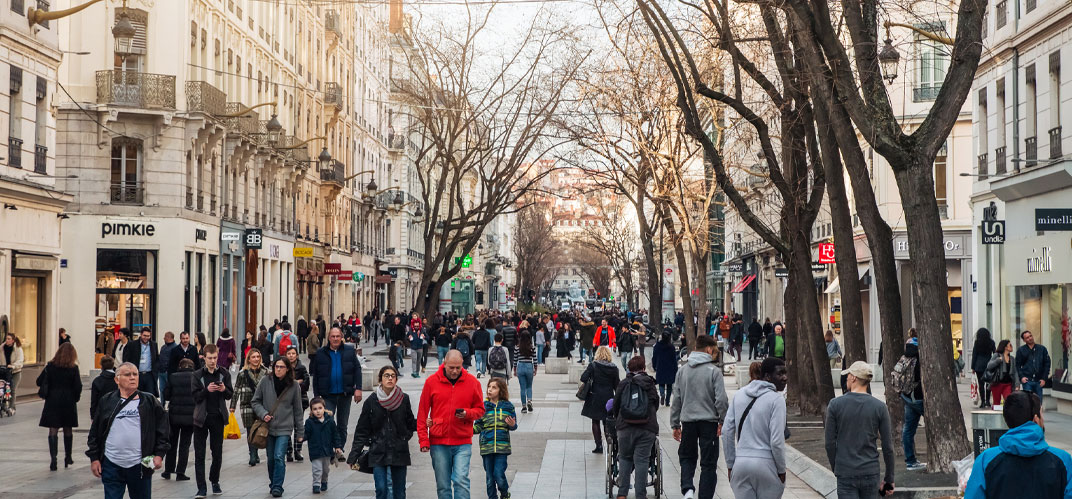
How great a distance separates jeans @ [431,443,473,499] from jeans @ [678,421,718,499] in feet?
7.80

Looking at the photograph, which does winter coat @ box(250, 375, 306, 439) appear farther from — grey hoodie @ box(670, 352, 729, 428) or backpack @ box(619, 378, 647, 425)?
grey hoodie @ box(670, 352, 729, 428)

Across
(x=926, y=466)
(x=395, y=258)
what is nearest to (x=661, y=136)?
(x=926, y=466)

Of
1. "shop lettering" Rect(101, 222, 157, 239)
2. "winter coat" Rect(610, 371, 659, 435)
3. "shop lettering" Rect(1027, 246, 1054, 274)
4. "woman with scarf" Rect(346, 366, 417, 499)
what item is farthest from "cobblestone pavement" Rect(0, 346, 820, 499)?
"shop lettering" Rect(101, 222, 157, 239)

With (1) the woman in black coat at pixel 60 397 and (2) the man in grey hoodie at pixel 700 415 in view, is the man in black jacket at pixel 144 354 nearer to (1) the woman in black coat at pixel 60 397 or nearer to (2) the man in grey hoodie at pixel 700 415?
(1) the woman in black coat at pixel 60 397

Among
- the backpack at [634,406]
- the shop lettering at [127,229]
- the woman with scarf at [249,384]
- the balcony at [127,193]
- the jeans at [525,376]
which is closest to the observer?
the backpack at [634,406]

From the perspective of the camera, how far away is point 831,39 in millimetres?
13984

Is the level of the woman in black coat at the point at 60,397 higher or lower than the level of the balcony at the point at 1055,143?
lower

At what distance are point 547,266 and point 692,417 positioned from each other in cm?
11805

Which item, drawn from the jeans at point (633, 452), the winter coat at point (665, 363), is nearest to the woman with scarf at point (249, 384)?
the jeans at point (633, 452)

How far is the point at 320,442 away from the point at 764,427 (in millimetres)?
5914

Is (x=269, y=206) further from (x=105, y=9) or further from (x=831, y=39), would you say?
(x=831, y=39)

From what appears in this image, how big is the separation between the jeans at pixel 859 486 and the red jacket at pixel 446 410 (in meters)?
3.20

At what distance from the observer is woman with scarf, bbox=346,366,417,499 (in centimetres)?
1139

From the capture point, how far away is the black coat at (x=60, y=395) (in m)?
15.6
